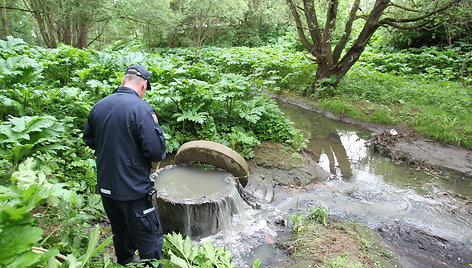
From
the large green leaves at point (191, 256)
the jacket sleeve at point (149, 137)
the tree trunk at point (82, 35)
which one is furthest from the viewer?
the tree trunk at point (82, 35)

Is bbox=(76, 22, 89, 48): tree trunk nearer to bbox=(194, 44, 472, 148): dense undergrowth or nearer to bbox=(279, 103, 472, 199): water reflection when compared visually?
bbox=(194, 44, 472, 148): dense undergrowth

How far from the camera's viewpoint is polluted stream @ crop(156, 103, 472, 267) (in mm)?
4293

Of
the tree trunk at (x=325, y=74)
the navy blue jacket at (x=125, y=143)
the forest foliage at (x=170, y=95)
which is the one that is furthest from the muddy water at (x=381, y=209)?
the tree trunk at (x=325, y=74)

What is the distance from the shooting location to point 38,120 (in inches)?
120

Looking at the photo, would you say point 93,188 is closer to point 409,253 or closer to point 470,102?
point 409,253

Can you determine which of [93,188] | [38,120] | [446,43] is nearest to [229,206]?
[93,188]

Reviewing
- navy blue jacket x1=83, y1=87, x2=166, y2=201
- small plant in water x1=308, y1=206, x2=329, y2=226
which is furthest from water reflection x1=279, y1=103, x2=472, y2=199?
navy blue jacket x1=83, y1=87, x2=166, y2=201

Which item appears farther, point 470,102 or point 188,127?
point 470,102

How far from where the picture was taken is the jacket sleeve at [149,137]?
112 inches

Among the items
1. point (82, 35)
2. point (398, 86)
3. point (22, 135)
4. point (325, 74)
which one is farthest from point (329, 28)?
point (82, 35)

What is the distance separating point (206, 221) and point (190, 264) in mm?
2090

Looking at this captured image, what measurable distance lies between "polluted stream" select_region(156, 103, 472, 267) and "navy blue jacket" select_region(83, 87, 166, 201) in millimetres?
2008

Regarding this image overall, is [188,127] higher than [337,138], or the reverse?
[188,127]

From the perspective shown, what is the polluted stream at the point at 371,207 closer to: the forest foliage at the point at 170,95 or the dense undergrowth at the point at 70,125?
the forest foliage at the point at 170,95
